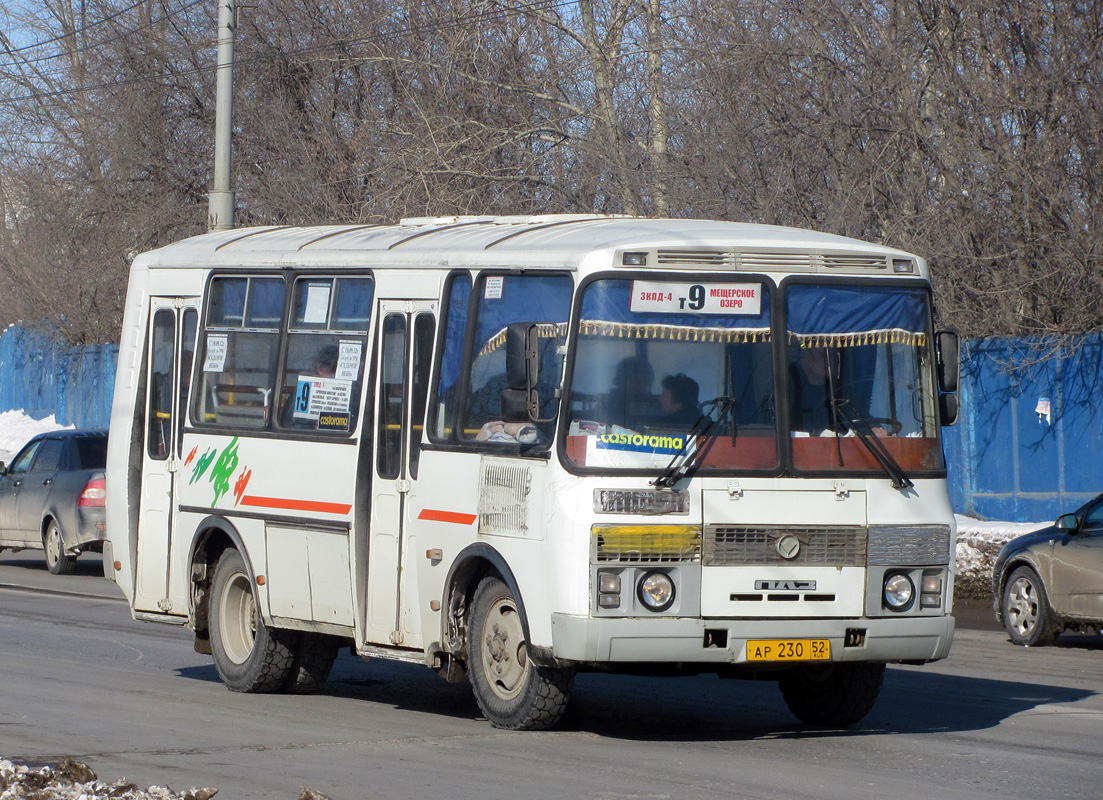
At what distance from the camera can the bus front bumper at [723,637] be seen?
8.55m

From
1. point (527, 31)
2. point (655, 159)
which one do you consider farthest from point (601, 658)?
point (527, 31)

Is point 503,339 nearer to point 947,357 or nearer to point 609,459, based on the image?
point 609,459

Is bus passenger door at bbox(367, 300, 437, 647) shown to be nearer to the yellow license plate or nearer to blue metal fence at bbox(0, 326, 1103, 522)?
the yellow license plate

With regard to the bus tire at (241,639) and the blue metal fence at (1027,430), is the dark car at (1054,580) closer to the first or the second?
the blue metal fence at (1027,430)

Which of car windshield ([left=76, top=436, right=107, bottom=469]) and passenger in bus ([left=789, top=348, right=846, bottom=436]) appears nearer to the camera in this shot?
passenger in bus ([left=789, top=348, right=846, bottom=436])

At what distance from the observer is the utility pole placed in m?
21.4

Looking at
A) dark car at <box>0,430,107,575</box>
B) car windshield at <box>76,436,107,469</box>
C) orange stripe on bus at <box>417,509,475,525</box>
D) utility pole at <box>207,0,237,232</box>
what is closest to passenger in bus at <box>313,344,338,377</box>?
orange stripe on bus at <box>417,509,475,525</box>

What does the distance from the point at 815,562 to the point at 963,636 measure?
6620 mm

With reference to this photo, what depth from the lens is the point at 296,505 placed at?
35.3 feet

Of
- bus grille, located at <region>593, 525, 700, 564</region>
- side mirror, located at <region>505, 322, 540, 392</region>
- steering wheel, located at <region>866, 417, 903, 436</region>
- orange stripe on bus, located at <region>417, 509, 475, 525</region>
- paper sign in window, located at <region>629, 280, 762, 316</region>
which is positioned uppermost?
paper sign in window, located at <region>629, 280, 762, 316</region>

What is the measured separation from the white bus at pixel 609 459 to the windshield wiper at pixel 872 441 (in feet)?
0.06

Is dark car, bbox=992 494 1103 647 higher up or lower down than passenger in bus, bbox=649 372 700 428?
lower down

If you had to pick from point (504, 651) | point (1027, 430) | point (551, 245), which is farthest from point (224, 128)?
point (504, 651)

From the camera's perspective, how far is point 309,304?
11.0 meters
